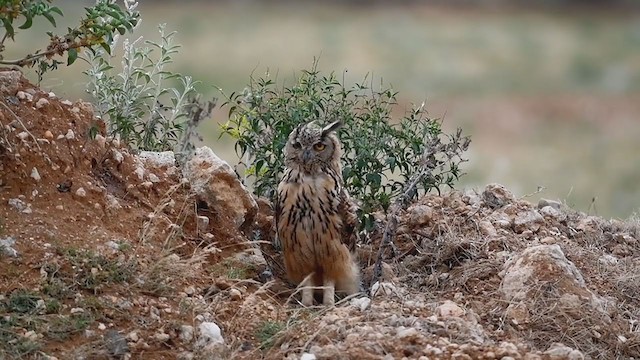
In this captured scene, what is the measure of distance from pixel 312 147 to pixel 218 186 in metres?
0.55

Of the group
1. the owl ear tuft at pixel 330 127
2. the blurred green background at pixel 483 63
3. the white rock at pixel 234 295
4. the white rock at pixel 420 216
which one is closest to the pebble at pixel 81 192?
the white rock at pixel 234 295

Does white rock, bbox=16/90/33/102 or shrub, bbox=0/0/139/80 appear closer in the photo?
shrub, bbox=0/0/139/80

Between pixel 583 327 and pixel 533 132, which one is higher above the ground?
pixel 533 132

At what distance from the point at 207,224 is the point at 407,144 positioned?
1.24 metres

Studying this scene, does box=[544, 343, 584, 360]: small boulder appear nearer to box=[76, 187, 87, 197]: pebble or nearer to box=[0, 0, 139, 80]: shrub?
box=[76, 187, 87, 197]: pebble

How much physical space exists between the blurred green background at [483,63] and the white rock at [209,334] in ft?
37.8

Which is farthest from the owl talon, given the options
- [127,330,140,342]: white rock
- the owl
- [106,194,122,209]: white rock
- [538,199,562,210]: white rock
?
[538,199,562,210]: white rock

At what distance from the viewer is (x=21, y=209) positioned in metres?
5.38

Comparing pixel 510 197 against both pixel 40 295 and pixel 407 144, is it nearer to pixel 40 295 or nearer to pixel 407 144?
pixel 407 144

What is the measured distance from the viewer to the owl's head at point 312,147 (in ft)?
20.1

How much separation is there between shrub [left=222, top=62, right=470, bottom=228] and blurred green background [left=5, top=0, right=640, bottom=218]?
9923 millimetres

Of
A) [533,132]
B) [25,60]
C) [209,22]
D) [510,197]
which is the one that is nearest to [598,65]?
[533,132]

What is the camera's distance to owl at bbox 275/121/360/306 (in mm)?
6148

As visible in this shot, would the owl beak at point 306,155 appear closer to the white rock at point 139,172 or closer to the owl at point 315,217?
the owl at point 315,217
